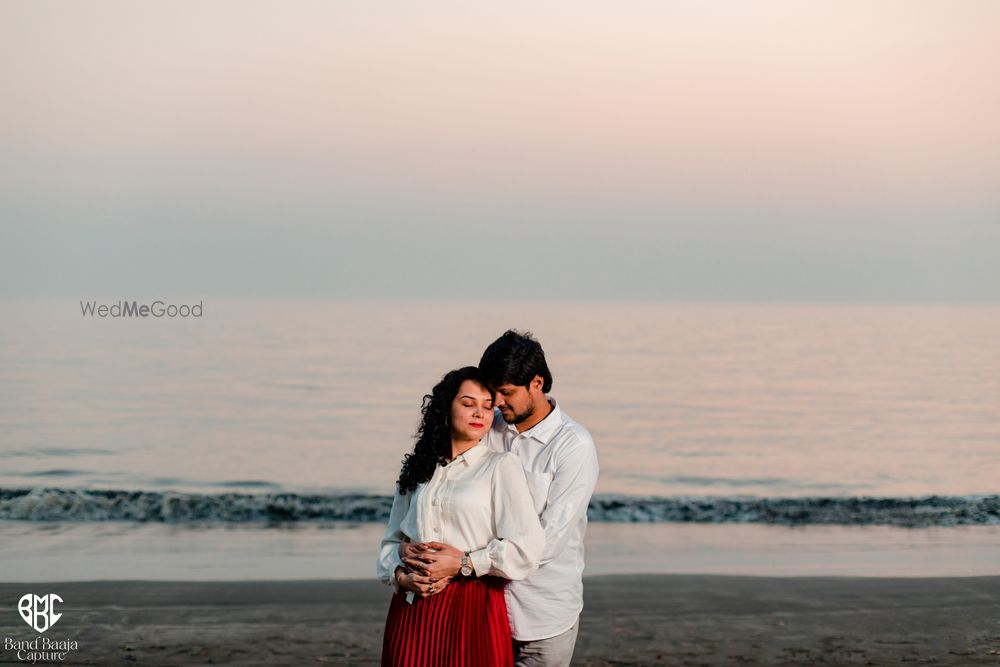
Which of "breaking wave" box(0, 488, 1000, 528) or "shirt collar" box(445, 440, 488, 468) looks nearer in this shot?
"shirt collar" box(445, 440, 488, 468)

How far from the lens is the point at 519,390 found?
137 inches

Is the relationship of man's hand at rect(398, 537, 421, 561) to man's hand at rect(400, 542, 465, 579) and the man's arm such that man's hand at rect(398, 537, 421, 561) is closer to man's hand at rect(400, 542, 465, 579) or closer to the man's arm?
man's hand at rect(400, 542, 465, 579)

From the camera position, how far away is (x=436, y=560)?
129 inches

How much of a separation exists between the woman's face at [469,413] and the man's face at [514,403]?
79 millimetres

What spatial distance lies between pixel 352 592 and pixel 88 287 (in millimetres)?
27914

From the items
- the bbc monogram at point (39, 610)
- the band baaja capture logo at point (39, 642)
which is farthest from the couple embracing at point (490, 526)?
the bbc monogram at point (39, 610)

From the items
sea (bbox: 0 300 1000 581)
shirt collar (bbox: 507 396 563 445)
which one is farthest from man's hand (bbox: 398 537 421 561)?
sea (bbox: 0 300 1000 581)

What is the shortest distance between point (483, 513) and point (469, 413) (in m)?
0.30

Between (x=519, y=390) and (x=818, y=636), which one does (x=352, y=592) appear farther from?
(x=519, y=390)

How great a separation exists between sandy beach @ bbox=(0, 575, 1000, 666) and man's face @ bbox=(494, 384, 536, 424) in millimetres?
3046

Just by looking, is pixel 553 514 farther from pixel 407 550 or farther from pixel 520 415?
pixel 407 550

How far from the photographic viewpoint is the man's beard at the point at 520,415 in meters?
3.53

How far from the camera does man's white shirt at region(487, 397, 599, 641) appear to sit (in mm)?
3465

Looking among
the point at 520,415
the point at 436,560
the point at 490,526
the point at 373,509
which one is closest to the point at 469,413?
the point at 520,415
